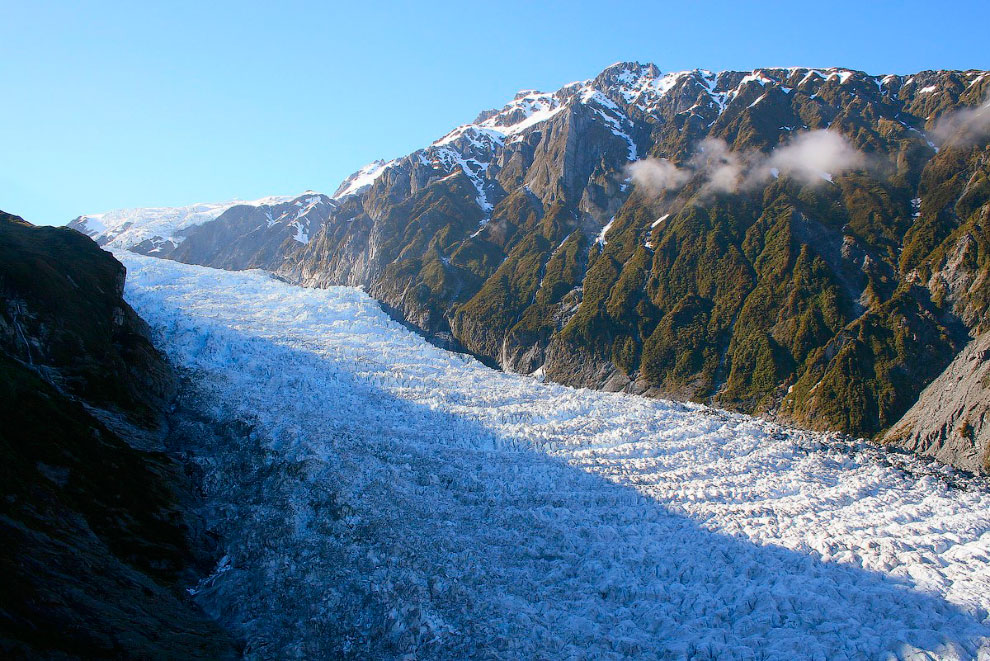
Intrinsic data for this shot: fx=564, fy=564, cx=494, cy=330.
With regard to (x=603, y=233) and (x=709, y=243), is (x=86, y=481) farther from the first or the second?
(x=603, y=233)

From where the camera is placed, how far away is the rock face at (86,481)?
16.4 metres

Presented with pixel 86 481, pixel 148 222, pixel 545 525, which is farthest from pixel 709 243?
pixel 148 222

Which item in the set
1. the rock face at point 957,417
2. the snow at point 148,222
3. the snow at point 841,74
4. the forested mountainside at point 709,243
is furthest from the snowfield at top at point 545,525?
the snow at point 148,222

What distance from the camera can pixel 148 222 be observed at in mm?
164125

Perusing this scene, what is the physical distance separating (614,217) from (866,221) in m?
40.8

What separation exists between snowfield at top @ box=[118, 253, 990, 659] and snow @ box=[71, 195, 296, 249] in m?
119

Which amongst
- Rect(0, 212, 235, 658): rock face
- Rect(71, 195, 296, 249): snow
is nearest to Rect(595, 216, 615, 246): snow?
Rect(0, 212, 235, 658): rock face

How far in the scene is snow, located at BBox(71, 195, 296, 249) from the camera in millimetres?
152000

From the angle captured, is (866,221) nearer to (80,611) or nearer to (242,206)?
(80,611)

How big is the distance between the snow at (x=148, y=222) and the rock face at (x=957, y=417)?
162 m

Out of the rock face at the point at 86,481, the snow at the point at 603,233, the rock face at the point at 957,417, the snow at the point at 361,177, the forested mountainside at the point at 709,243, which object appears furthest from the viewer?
the snow at the point at 361,177

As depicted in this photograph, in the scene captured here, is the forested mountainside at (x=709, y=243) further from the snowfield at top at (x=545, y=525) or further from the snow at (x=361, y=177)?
the snow at (x=361, y=177)

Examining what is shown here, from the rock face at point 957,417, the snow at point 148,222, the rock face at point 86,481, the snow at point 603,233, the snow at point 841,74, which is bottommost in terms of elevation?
the rock face at point 86,481

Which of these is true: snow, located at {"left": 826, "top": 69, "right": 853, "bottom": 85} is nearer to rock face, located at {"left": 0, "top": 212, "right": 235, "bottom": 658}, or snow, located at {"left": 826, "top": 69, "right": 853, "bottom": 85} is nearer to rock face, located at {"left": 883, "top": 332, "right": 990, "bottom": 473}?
rock face, located at {"left": 883, "top": 332, "right": 990, "bottom": 473}
